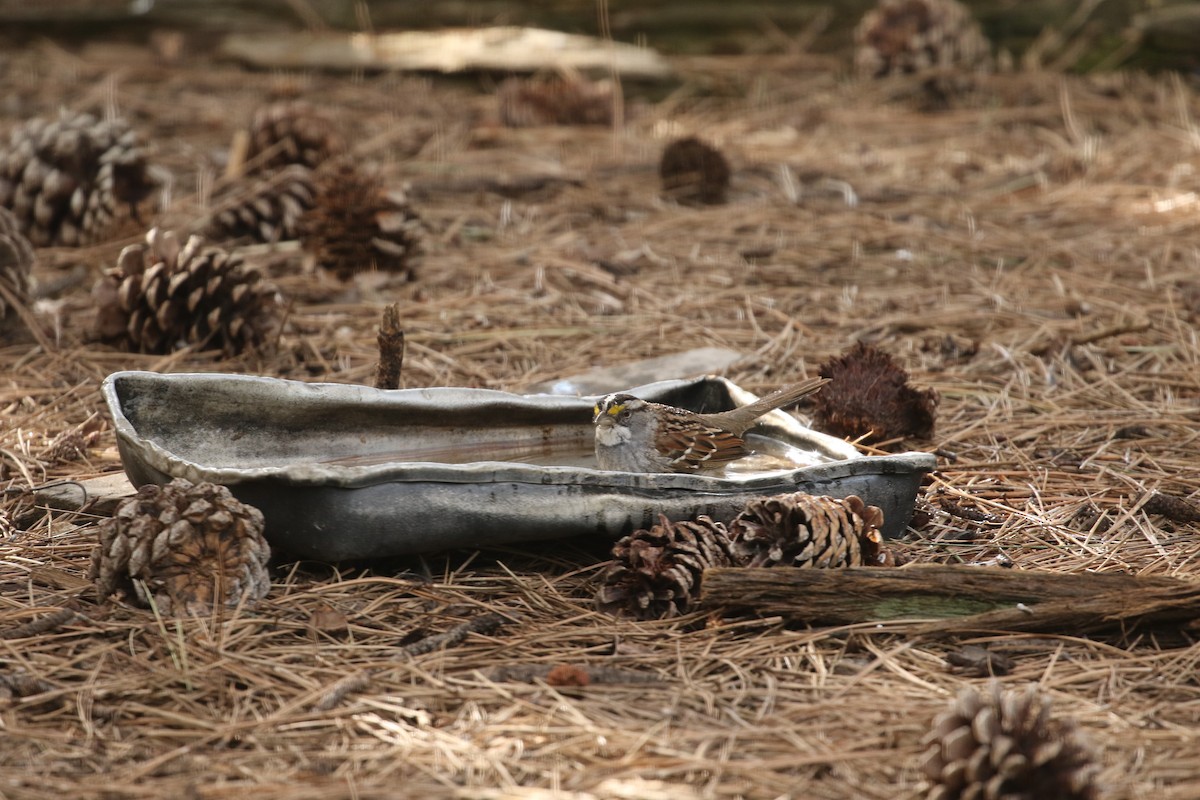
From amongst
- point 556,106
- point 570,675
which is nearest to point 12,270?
point 570,675

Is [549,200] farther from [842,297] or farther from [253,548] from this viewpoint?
[253,548]

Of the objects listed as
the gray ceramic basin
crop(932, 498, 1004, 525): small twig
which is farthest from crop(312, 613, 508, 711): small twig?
crop(932, 498, 1004, 525): small twig

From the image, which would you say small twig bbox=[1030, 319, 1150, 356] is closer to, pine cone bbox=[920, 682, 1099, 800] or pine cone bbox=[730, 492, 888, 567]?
pine cone bbox=[730, 492, 888, 567]

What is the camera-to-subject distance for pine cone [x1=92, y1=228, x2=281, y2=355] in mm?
4312

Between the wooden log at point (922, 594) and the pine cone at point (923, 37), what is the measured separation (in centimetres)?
621

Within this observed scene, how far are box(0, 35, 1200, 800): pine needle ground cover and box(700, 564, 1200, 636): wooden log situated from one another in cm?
5

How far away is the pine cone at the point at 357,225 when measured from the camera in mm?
5168

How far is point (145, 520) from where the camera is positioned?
2549 millimetres

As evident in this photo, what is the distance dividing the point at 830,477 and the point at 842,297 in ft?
7.15

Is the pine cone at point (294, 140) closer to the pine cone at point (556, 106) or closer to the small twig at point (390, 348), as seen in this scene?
the pine cone at point (556, 106)

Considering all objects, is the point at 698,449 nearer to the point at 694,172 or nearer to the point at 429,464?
the point at 429,464

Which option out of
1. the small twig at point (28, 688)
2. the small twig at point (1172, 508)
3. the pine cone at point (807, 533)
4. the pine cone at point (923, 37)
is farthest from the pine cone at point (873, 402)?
the pine cone at point (923, 37)

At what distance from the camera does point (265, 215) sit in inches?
219

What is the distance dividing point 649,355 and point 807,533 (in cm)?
181
